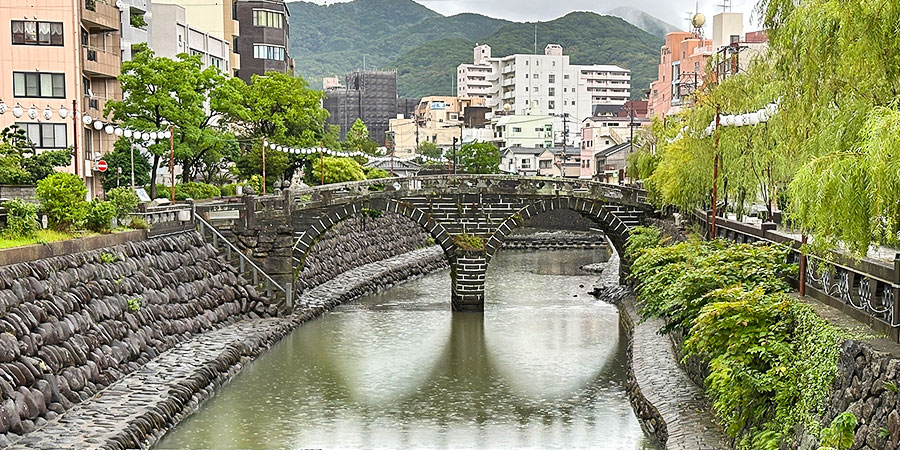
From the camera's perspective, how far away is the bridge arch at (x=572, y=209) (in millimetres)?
34406

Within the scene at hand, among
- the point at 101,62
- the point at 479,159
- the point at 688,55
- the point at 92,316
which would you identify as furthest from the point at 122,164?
the point at 688,55

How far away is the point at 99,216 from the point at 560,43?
137483 mm

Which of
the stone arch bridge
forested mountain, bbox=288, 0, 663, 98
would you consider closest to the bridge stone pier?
the stone arch bridge

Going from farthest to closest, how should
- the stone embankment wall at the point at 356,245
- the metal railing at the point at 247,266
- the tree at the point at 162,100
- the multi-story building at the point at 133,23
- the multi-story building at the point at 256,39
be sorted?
the multi-story building at the point at 256,39 < the multi-story building at the point at 133,23 < the stone embankment wall at the point at 356,245 < the tree at the point at 162,100 < the metal railing at the point at 247,266

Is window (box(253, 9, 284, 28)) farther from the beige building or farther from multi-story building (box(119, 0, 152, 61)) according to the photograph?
the beige building

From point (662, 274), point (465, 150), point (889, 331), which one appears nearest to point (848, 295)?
point (889, 331)

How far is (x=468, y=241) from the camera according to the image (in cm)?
3419

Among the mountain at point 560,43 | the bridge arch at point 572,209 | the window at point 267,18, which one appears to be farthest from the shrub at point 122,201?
the mountain at point 560,43

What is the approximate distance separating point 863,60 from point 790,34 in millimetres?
1935

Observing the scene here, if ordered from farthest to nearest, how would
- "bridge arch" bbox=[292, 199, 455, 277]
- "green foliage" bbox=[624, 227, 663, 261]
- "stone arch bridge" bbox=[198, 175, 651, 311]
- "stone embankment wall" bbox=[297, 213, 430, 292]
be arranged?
"stone embankment wall" bbox=[297, 213, 430, 292]
"stone arch bridge" bbox=[198, 175, 651, 311]
"bridge arch" bbox=[292, 199, 455, 277]
"green foliage" bbox=[624, 227, 663, 261]

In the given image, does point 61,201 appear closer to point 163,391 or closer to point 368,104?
point 163,391

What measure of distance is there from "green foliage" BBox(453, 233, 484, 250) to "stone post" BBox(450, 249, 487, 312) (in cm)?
33

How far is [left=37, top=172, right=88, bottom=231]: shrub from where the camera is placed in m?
22.7

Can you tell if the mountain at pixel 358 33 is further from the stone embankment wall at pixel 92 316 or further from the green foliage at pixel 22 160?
the stone embankment wall at pixel 92 316
